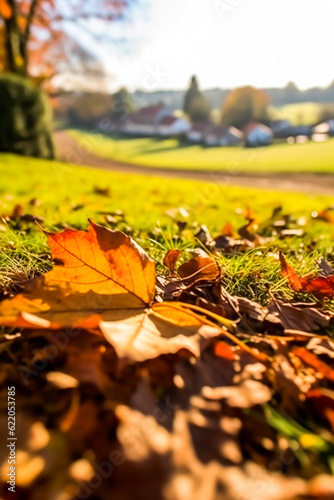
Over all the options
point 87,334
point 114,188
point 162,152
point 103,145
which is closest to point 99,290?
point 87,334

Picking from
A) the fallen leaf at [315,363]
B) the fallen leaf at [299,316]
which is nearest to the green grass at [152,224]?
the fallen leaf at [299,316]

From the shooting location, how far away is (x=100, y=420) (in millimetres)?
840

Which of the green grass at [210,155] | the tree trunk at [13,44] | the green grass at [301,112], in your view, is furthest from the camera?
the green grass at [301,112]

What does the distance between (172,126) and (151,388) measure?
51.9 meters

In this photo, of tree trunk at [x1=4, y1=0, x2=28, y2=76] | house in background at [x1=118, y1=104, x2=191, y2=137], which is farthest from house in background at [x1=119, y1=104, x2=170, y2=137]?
tree trunk at [x1=4, y1=0, x2=28, y2=76]

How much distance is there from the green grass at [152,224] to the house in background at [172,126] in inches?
1759

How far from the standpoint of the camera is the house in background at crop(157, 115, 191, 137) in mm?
49812

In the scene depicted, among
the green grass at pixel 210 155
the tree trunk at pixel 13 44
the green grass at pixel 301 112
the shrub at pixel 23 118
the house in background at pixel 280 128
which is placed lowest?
the green grass at pixel 210 155

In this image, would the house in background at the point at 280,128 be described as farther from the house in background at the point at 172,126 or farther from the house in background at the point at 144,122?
the house in background at the point at 144,122

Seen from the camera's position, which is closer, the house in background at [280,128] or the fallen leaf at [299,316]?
the fallen leaf at [299,316]

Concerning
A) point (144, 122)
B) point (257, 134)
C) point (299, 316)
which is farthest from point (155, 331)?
point (144, 122)

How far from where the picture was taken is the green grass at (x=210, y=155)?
25.9 meters

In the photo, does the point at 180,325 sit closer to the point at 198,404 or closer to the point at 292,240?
the point at 198,404

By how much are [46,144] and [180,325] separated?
49.8 ft
